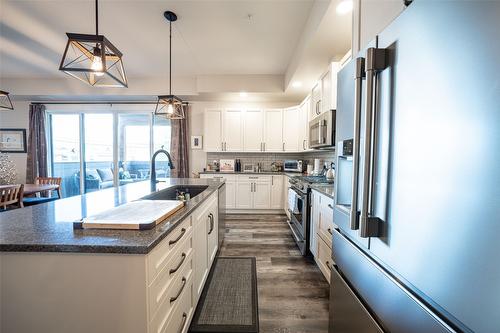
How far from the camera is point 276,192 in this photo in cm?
475

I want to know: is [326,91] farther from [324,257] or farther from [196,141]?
[196,141]

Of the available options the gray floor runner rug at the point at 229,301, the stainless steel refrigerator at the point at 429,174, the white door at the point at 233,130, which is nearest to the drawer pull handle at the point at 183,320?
the gray floor runner rug at the point at 229,301

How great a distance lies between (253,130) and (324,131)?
2.37 meters

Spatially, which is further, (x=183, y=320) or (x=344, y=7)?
(x=344, y=7)

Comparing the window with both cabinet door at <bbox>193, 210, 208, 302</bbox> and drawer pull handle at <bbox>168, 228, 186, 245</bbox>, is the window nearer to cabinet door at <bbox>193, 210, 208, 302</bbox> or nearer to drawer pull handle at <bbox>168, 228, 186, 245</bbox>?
cabinet door at <bbox>193, 210, 208, 302</bbox>

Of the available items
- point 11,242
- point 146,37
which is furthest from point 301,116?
point 11,242

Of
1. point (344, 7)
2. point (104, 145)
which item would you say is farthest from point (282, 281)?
point (104, 145)

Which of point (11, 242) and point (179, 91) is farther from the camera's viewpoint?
point (179, 91)

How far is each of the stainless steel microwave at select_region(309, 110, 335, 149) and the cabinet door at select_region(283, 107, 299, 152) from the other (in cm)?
147

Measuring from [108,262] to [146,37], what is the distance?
3.29 metres

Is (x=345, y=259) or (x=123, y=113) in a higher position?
(x=123, y=113)

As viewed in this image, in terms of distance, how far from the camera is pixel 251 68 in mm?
4207

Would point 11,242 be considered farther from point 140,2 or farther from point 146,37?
point 146,37

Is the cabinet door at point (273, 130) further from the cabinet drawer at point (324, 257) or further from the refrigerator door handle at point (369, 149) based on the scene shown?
the refrigerator door handle at point (369, 149)
